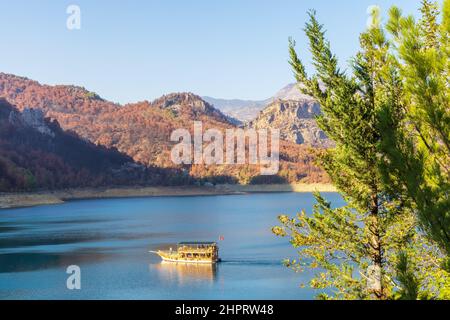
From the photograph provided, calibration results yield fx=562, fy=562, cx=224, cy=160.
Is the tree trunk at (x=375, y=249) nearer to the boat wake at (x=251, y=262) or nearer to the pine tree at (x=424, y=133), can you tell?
the pine tree at (x=424, y=133)

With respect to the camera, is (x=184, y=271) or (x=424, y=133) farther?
(x=184, y=271)

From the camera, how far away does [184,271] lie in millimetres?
72938

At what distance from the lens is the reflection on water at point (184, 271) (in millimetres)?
66438

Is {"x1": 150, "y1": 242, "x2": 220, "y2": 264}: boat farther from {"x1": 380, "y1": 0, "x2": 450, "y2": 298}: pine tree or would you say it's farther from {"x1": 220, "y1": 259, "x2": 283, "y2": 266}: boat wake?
{"x1": 380, "y1": 0, "x2": 450, "y2": 298}: pine tree

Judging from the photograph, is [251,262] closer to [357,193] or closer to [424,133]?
[357,193]

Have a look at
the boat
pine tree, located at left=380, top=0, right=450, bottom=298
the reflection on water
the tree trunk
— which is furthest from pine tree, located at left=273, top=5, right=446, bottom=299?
the boat

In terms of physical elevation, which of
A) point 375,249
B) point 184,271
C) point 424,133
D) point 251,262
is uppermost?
point 424,133

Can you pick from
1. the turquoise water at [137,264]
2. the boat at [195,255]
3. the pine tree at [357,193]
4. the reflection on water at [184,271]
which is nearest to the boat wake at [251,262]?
the turquoise water at [137,264]

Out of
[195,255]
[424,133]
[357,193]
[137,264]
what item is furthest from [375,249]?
[195,255]

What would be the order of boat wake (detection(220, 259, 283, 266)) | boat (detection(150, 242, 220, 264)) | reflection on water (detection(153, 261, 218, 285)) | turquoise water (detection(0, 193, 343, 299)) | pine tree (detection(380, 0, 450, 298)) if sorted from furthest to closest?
boat (detection(150, 242, 220, 264)) → boat wake (detection(220, 259, 283, 266)) → reflection on water (detection(153, 261, 218, 285)) → turquoise water (detection(0, 193, 343, 299)) → pine tree (detection(380, 0, 450, 298))

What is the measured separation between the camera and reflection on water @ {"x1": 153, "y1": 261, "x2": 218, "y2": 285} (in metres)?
66.4
